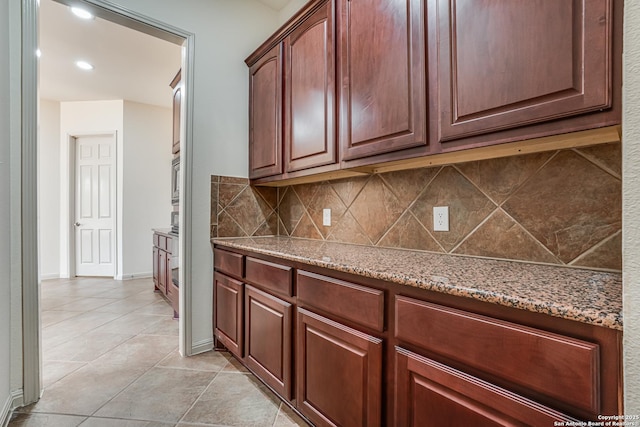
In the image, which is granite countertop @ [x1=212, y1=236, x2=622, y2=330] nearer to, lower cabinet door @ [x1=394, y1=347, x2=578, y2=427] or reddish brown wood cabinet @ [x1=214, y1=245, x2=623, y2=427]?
reddish brown wood cabinet @ [x1=214, y1=245, x2=623, y2=427]

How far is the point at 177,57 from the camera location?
11.1 ft

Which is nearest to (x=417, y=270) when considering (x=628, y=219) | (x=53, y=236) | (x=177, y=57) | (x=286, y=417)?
(x=628, y=219)

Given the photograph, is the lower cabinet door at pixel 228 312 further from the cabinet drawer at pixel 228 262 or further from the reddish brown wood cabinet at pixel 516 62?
the reddish brown wood cabinet at pixel 516 62

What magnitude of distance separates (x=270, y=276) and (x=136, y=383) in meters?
1.14

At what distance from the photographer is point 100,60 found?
11.2 feet

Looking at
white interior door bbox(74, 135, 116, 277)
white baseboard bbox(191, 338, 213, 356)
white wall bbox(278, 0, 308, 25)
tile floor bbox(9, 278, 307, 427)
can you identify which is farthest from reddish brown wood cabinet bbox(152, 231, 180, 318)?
white wall bbox(278, 0, 308, 25)

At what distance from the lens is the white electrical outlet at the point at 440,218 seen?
4.74ft

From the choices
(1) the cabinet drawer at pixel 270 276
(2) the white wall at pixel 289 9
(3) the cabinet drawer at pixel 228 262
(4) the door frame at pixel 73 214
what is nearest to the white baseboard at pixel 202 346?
(3) the cabinet drawer at pixel 228 262

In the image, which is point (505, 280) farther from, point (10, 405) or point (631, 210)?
point (10, 405)

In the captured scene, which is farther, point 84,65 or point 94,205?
point 94,205

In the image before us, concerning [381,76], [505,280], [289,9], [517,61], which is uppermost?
[289,9]

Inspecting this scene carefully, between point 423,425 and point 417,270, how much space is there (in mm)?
471

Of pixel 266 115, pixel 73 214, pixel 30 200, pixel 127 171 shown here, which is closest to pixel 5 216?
pixel 30 200

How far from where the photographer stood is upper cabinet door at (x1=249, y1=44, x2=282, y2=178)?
209cm
